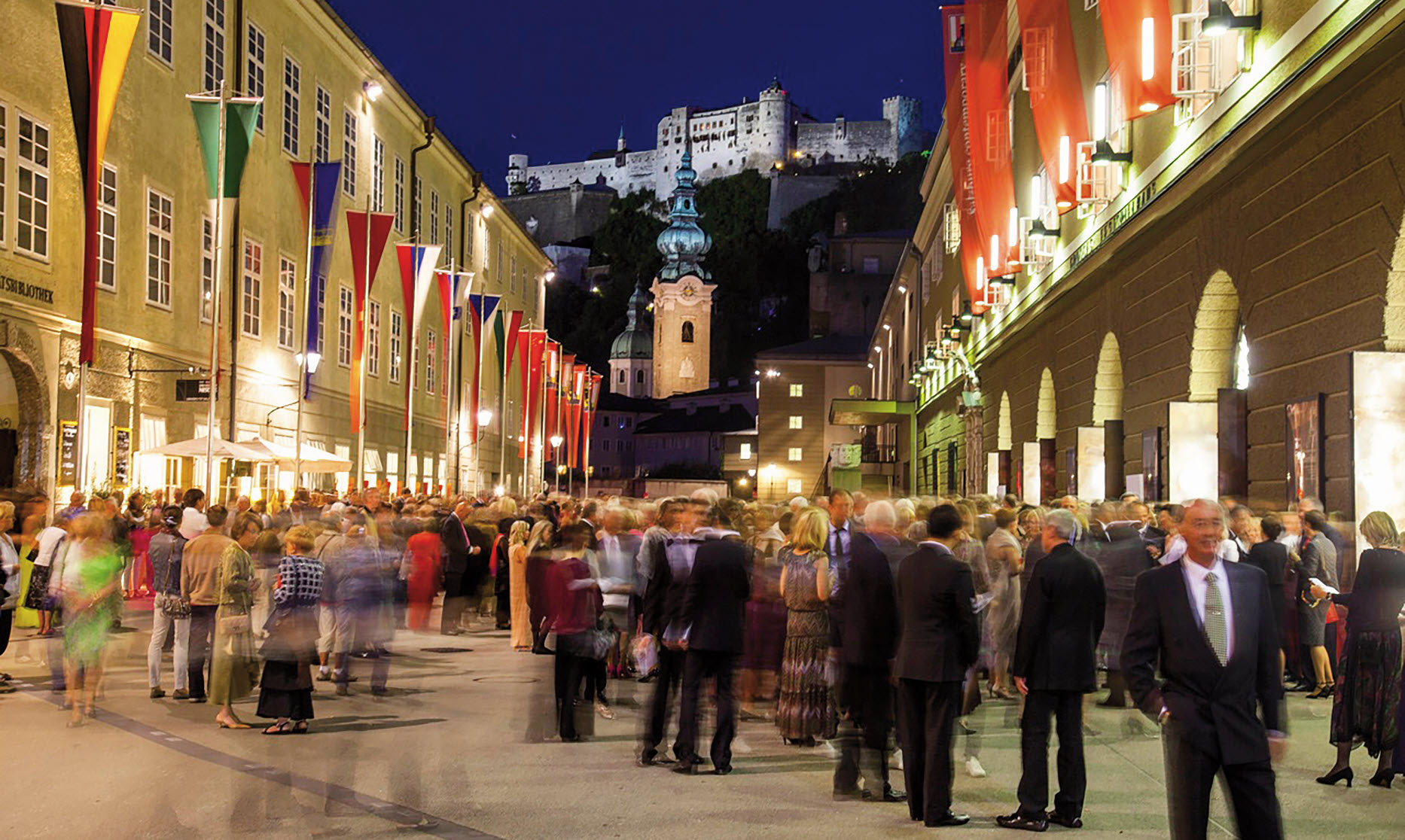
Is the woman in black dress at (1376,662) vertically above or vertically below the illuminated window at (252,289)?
below

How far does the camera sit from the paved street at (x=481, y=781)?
329 inches

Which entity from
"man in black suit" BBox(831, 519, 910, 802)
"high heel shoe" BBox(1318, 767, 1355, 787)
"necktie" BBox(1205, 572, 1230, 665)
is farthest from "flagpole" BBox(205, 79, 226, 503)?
"necktie" BBox(1205, 572, 1230, 665)

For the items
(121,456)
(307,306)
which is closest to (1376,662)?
(121,456)

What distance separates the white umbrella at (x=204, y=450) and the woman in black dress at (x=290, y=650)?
40.0ft

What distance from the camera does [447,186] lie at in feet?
168

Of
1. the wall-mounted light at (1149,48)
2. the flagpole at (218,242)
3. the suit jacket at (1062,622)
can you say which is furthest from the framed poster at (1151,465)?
the flagpole at (218,242)

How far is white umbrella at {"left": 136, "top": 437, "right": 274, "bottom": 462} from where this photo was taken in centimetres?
2305

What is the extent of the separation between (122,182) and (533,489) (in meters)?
37.4

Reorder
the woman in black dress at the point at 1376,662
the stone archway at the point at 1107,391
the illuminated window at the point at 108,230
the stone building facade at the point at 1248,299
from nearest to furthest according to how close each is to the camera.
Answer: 1. the woman in black dress at the point at 1376,662
2. the stone building facade at the point at 1248,299
3. the stone archway at the point at 1107,391
4. the illuminated window at the point at 108,230

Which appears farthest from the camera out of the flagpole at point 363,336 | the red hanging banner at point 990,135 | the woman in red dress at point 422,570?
the flagpole at point 363,336

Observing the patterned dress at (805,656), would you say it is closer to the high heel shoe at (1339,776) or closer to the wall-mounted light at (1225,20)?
the high heel shoe at (1339,776)

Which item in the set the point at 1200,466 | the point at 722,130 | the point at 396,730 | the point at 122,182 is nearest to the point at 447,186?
the point at 122,182

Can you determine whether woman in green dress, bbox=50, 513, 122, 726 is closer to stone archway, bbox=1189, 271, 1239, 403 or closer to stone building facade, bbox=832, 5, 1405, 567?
stone building facade, bbox=832, 5, 1405, 567

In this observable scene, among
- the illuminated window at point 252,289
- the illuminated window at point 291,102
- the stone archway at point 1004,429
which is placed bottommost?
the stone archway at point 1004,429
